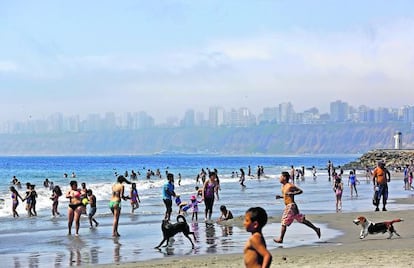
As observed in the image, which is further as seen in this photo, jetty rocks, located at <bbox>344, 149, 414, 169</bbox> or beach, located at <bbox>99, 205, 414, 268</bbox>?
jetty rocks, located at <bbox>344, 149, 414, 169</bbox>

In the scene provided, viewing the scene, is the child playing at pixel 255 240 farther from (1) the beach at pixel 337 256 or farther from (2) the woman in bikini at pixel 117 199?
(2) the woman in bikini at pixel 117 199

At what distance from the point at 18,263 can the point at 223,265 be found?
160 inches

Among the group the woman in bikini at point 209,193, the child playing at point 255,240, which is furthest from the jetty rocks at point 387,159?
the child playing at point 255,240

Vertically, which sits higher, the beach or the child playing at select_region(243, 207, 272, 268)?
the child playing at select_region(243, 207, 272, 268)

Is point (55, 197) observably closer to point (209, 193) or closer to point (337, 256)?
point (209, 193)

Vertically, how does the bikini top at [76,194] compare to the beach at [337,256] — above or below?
above

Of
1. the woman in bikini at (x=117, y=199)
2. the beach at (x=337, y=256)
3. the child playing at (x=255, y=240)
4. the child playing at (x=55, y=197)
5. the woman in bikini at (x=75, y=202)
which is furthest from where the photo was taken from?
the child playing at (x=55, y=197)

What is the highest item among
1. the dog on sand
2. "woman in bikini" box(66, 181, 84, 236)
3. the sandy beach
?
"woman in bikini" box(66, 181, 84, 236)

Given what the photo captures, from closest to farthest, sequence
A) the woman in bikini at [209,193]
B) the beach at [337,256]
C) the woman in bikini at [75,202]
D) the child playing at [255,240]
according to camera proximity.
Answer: the child playing at [255,240] < the beach at [337,256] < the woman in bikini at [75,202] < the woman in bikini at [209,193]

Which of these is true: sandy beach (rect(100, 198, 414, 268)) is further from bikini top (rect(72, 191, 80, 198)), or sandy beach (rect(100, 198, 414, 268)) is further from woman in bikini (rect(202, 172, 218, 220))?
woman in bikini (rect(202, 172, 218, 220))

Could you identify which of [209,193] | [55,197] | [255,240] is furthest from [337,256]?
[55,197]

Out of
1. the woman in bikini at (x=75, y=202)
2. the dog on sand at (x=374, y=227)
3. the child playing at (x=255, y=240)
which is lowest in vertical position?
the dog on sand at (x=374, y=227)

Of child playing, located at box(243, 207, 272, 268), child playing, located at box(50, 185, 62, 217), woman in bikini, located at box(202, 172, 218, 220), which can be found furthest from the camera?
child playing, located at box(50, 185, 62, 217)

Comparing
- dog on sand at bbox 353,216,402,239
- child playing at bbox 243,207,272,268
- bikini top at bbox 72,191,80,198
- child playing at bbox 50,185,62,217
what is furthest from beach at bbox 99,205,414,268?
child playing at bbox 50,185,62,217
